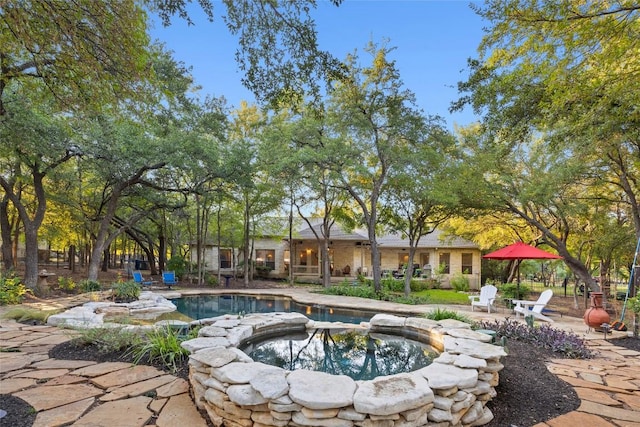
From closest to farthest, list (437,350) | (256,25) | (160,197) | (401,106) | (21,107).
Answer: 1. (256,25)
2. (437,350)
3. (21,107)
4. (401,106)
5. (160,197)

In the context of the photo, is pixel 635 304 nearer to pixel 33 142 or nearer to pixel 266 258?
pixel 33 142

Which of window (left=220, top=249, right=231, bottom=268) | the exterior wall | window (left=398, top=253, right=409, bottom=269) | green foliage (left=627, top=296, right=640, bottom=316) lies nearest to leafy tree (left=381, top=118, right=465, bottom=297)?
green foliage (left=627, top=296, right=640, bottom=316)

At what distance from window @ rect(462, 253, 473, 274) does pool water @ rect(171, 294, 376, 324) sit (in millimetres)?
11894

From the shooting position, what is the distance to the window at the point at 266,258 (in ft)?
77.3

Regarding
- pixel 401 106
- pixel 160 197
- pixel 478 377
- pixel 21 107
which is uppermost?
pixel 401 106

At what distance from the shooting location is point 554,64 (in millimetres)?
4109

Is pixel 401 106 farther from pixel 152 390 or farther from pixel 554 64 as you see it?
pixel 152 390

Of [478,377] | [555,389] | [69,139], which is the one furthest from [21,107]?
[555,389]

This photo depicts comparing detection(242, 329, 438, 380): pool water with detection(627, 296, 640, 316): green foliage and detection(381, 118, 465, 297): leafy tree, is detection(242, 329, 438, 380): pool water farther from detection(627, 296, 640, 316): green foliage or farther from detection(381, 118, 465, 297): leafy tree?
detection(381, 118, 465, 297): leafy tree

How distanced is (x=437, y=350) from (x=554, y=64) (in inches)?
160

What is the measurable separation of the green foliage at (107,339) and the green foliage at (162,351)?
0.13m

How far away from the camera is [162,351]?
172 inches

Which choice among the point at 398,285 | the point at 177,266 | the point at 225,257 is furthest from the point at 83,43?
the point at 225,257

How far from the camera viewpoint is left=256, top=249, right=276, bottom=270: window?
77.3ft
